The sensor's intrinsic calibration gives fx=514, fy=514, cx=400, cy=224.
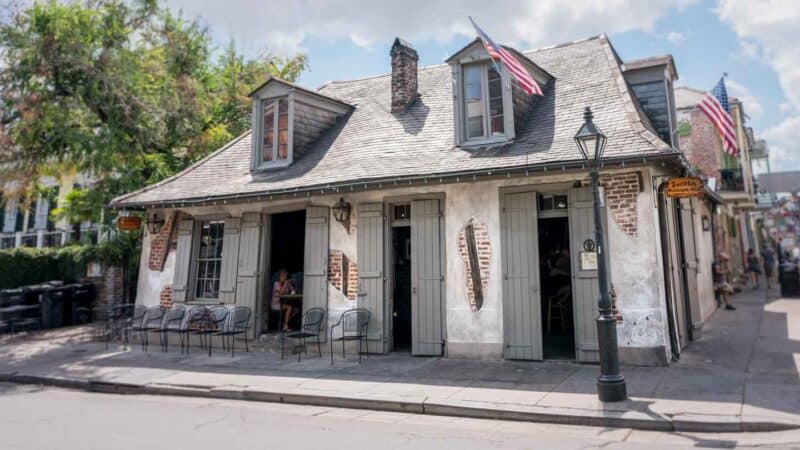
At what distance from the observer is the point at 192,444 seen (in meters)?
5.02

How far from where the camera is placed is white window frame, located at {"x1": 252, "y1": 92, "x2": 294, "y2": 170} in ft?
38.4

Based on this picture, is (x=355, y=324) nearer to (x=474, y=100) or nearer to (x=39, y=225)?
(x=474, y=100)

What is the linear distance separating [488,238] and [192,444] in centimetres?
547

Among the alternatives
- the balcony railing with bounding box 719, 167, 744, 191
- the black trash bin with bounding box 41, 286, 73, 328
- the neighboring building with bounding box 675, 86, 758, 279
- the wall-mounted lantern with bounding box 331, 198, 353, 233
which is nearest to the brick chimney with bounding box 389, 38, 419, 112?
the wall-mounted lantern with bounding box 331, 198, 353, 233

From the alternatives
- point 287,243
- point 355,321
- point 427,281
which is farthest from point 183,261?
point 427,281

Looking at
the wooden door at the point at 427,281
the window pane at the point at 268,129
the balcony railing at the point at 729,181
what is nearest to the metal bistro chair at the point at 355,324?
the wooden door at the point at 427,281

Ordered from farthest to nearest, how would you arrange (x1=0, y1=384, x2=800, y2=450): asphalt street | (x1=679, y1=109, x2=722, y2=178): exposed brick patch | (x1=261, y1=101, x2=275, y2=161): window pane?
(x1=679, y1=109, x2=722, y2=178): exposed brick patch < (x1=261, y1=101, x2=275, y2=161): window pane < (x1=0, y1=384, x2=800, y2=450): asphalt street

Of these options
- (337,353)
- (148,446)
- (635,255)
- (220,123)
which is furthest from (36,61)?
(635,255)

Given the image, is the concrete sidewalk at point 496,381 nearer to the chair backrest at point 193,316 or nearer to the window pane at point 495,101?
the chair backrest at point 193,316

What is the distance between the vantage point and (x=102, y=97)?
43.9 ft

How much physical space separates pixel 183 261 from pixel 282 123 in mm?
3839

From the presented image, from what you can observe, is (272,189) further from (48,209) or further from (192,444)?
(48,209)

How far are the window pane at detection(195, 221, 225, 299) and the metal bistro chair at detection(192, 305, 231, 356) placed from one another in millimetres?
518

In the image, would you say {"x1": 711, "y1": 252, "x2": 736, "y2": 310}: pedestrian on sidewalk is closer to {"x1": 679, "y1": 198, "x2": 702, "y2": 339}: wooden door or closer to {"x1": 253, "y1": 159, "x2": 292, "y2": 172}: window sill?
{"x1": 679, "y1": 198, "x2": 702, "y2": 339}: wooden door
